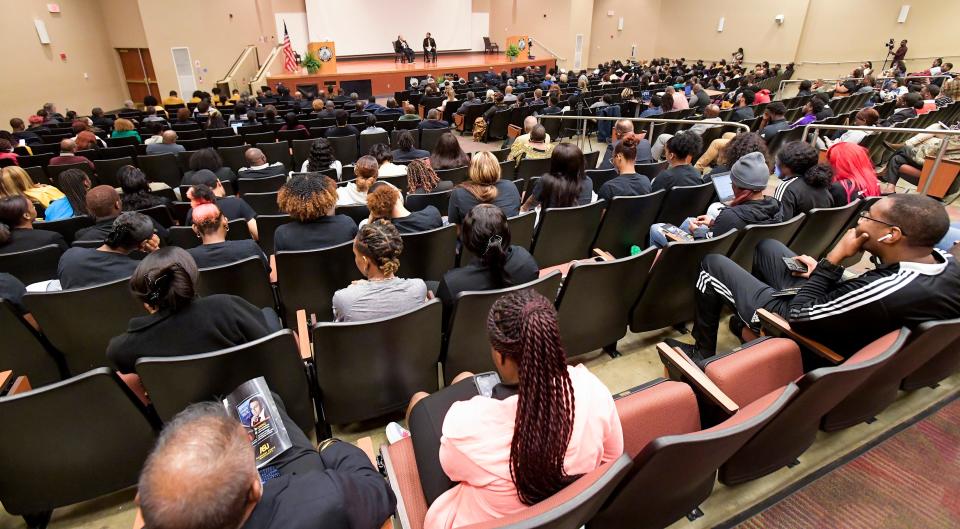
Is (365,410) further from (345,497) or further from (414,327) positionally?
(345,497)

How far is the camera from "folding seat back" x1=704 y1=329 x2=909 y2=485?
4.70 ft

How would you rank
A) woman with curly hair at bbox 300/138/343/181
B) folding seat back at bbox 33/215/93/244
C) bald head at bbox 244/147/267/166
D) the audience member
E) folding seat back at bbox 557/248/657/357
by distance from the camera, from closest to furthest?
folding seat back at bbox 557/248/657/357 < the audience member < folding seat back at bbox 33/215/93/244 < bald head at bbox 244/147/267/166 < woman with curly hair at bbox 300/138/343/181

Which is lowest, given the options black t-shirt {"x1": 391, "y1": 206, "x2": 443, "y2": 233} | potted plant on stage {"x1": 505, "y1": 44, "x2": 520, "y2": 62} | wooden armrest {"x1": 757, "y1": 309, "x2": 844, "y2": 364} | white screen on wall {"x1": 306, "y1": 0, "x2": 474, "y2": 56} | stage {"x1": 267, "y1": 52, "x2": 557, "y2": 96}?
wooden armrest {"x1": 757, "y1": 309, "x2": 844, "y2": 364}

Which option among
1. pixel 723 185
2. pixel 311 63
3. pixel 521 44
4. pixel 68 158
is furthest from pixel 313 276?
pixel 521 44

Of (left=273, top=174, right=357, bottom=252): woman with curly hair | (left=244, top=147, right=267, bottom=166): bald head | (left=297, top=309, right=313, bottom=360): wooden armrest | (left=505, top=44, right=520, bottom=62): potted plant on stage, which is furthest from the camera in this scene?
(left=505, top=44, right=520, bottom=62): potted plant on stage

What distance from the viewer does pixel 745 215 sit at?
2904mm

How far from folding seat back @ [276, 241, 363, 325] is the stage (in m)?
14.0

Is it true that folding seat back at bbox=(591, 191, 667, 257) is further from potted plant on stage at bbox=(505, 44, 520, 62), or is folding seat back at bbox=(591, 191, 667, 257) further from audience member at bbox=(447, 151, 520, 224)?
potted plant on stage at bbox=(505, 44, 520, 62)

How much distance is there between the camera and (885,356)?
144 cm

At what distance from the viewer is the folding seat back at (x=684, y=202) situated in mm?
3607

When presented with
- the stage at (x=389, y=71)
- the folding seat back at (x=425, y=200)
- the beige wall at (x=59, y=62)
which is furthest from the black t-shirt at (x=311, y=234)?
the stage at (x=389, y=71)

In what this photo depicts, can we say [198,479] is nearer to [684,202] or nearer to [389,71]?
[684,202]

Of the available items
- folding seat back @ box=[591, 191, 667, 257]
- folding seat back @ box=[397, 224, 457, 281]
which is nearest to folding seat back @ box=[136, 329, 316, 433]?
folding seat back @ box=[397, 224, 457, 281]

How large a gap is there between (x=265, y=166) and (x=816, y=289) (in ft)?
15.9
